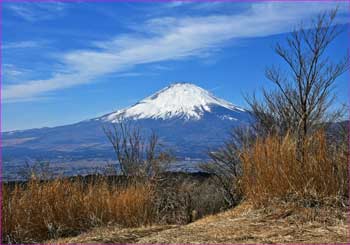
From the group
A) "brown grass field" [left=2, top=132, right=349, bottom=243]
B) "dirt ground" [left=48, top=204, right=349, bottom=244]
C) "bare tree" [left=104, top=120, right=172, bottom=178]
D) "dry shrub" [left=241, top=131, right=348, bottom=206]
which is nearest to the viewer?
"dirt ground" [left=48, top=204, right=349, bottom=244]

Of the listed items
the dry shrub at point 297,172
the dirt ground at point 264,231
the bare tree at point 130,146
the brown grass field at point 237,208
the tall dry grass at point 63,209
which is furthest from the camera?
the bare tree at point 130,146

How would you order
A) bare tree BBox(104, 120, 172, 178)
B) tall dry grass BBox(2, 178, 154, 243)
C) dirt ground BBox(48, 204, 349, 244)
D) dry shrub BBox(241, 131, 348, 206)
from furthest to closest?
1. bare tree BBox(104, 120, 172, 178)
2. tall dry grass BBox(2, 178, 154, 243)
3. dry shrub BBox(241, 131, 348, 206)
4. dirt ground BBox(48, 204, 349, 244)

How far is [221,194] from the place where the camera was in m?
17.7

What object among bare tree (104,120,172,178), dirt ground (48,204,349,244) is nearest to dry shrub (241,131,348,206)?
dirt ground (48,204,349,244)

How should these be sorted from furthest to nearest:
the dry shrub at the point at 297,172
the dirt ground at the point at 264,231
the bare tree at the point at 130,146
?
the bare tree at the point at 130,146 < the dry shrub at the point at 297,172 < the dirt ground at the point at 264,231

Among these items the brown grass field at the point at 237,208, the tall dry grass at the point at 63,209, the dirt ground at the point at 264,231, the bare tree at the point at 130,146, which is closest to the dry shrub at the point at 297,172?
the brown grass field at the point at 237,208

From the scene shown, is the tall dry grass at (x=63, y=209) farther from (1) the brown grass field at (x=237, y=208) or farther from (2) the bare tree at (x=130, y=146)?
(2) the bare tree at (x=130, y=146)

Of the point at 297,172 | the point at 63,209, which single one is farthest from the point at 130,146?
the point at 297,172

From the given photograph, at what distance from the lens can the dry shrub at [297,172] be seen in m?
6.48

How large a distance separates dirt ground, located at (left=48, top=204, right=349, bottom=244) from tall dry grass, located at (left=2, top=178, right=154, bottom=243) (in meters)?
1.32

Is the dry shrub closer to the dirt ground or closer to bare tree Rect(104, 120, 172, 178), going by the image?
the dirt ground

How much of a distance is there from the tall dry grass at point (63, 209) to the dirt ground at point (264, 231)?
4.34 ft

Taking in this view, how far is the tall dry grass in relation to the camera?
7.61 m

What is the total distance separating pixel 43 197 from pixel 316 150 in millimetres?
4028
